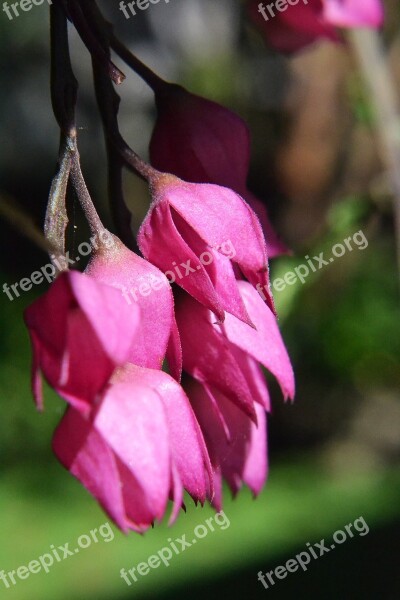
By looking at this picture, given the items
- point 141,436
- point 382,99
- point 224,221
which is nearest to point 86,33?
point 224,221

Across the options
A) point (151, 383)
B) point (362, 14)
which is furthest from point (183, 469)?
point (362, 14)

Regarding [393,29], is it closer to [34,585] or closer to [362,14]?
[362,14]

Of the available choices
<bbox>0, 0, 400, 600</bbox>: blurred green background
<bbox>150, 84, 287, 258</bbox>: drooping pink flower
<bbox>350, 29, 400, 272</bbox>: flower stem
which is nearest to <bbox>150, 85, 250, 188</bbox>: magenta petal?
<bbox>150, 84, 287, 258</bbox>: drooping pink flower

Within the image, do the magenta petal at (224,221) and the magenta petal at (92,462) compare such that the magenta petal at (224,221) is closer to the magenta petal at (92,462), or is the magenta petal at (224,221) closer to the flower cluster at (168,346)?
the flower cluster at (168,346)

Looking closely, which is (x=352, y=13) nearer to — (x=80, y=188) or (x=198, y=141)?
(x=198, y=141)

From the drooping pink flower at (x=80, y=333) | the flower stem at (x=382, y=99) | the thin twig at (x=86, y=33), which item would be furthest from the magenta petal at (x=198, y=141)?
the flower stem at (x=382, y=99)
